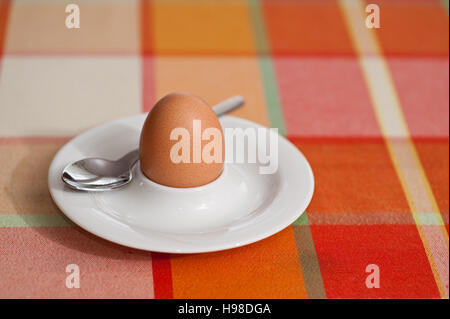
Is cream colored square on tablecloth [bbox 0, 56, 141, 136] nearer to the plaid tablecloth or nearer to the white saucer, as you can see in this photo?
the plaid tablecloth

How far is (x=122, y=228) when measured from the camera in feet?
2.22

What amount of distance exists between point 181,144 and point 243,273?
147 mm

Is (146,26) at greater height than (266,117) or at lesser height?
greater

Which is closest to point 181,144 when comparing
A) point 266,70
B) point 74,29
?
point 266,70

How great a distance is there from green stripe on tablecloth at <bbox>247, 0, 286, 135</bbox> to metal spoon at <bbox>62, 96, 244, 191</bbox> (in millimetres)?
276

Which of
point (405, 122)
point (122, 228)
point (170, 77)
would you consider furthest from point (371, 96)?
point (122, 228)

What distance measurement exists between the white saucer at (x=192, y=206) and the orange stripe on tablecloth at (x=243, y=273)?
1.3 inches

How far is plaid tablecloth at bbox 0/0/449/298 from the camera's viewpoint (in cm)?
69

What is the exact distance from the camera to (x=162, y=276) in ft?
A: 2.24

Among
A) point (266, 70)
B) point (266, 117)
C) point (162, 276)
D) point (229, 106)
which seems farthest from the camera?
point (266, 70)

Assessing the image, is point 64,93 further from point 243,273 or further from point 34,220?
point 243,273

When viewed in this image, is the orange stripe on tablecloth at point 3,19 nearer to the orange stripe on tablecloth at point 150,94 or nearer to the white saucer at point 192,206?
the orange stripe on tablecloth at point 150,94

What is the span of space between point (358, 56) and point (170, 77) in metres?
0.33

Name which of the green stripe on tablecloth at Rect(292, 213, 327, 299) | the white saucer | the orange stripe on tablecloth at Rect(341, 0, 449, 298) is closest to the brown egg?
the white saucer
